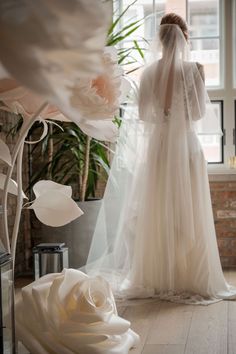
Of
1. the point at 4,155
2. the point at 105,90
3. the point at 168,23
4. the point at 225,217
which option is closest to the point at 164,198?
the point at 168,23

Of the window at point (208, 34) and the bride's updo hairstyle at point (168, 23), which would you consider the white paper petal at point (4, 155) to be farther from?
the window at point (208, 34)

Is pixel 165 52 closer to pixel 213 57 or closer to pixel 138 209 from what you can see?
pixel 138 209

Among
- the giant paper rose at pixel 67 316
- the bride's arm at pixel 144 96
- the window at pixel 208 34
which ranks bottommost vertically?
the giant paper rose at pixel 67 316

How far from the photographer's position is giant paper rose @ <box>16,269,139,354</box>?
1.87 meters

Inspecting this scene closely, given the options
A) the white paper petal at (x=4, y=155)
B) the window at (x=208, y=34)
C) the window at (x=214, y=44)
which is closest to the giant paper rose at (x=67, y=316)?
the white paper petal at (x=4, y=155)

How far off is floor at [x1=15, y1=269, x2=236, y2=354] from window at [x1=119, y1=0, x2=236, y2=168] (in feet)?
6.61

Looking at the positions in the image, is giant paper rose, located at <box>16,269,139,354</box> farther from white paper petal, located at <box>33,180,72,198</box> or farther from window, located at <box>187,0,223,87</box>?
window, located at <box>187,0,223,87</box>

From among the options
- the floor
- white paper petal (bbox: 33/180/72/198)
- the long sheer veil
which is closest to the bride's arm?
the long sheer veil

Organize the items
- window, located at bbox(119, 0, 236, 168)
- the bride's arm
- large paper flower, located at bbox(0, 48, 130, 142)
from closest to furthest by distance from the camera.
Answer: large paper flower, located at bbox(0, 48, 130, 142) < the bride's arm < window, located at bbox(119, 0, 236, 168)

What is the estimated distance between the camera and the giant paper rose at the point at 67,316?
187 centimetres

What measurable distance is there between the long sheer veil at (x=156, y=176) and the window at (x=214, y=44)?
1306 mm

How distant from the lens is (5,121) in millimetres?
4602

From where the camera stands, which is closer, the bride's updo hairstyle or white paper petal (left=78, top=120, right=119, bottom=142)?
white paper petal (left=78, top=120, right=119, bottom=142)

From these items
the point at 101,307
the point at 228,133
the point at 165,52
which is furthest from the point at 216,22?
the point at 101,307
